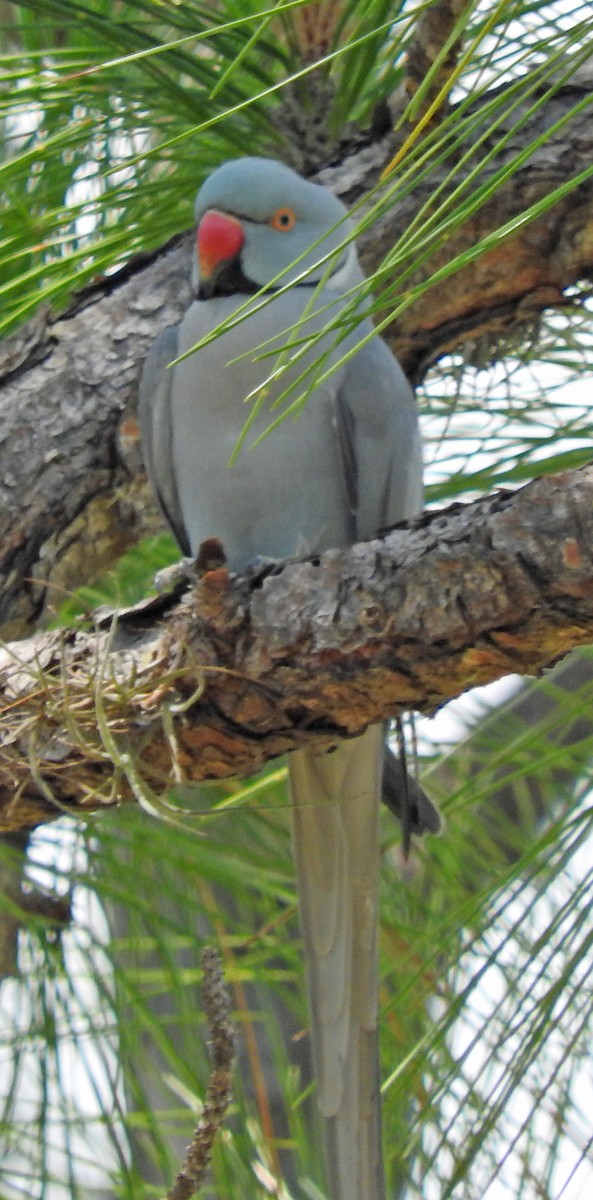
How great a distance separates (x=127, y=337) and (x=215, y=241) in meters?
0.15

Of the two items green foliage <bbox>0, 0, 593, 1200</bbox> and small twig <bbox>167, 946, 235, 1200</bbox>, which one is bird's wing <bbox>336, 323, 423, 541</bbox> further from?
small twig <bbox>167, 946, 235, 1200</bbox>

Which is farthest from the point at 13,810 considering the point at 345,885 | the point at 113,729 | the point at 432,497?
the point at 432,497

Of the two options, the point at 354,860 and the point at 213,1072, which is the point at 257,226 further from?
the point at 213,1072

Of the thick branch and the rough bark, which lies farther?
the rough bark

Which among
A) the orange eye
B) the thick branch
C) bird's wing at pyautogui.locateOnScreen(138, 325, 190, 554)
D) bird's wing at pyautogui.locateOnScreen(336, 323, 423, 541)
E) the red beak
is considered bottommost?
the thick branch

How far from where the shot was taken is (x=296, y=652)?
34.8 inches

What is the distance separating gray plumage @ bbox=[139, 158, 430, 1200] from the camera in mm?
1248

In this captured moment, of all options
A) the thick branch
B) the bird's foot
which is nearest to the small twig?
the thick branch

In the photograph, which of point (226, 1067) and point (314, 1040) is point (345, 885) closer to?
point (314, 1040)

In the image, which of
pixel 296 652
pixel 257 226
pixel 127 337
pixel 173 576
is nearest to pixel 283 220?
pixel 257 226

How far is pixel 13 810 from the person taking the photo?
1.09 meters

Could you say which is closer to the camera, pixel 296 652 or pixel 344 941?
pixel 296 652

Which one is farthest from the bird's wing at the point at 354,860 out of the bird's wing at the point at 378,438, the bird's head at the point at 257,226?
the bird's head at the point at 257,226

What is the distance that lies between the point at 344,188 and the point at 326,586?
682 mm
